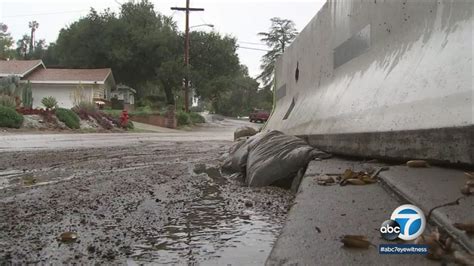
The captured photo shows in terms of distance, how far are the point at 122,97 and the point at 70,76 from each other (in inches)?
395

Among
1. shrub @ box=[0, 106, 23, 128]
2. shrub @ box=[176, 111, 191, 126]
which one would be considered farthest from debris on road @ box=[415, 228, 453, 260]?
shrub @ box=[176, 111, 191, 126]

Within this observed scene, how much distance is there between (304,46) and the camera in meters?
7.27

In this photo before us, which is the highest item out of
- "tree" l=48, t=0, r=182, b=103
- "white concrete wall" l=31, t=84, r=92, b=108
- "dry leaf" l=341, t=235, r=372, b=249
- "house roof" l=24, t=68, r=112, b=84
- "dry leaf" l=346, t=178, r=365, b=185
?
"tree" l=48, t=0, r=182, b=103

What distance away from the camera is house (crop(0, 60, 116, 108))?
148ft

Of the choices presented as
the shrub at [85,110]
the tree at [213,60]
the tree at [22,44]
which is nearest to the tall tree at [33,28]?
the tree at [22,44]

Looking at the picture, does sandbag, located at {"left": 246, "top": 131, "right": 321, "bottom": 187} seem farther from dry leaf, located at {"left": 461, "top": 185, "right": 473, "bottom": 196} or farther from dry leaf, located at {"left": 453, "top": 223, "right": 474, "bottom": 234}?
dry leaf, located at {"left": 453, "top": 223, "right": 474, "bottom": 234}

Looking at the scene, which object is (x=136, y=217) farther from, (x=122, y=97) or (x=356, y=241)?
(x=122, y=97)

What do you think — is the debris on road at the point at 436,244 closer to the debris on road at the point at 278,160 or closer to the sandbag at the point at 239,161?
the debris on road at the point at 278,160

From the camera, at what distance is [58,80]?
45.3 m

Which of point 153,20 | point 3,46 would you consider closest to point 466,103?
point 153,20

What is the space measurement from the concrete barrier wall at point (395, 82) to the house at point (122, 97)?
48.6 metres

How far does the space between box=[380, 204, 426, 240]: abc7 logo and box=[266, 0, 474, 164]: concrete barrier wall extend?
0.67 metres

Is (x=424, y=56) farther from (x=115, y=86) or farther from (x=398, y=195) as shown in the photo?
(x=115, y=86)

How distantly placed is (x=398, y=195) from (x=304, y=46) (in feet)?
16.5
